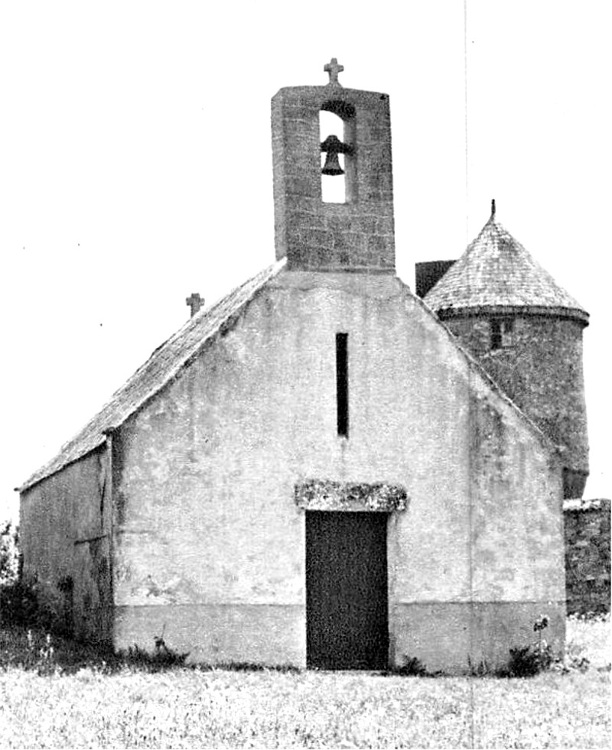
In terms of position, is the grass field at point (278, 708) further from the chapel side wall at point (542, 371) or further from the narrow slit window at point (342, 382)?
the chapel side wall at point (542, 371)

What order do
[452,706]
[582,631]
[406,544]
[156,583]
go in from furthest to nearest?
1. [582,631]
2. [406,544]
3. [156,583]
4. [452,706]

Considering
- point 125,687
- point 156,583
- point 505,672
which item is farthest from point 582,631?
point 125,687

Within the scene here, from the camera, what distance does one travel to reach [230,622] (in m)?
19.9

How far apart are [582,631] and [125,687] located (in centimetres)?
1211

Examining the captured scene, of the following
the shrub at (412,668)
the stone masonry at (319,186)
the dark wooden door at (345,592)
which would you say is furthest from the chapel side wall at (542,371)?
the shrub at (412,668)

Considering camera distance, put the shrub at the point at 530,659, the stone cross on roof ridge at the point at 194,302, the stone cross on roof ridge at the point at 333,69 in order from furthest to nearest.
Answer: the stone cross on roof ridge at the point at 194,302 → the stone cross on roof ridge at the point at 333,69 → the shrub at the point at 530,659

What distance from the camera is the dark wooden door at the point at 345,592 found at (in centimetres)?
2064

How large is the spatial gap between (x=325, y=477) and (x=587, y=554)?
1117 cm

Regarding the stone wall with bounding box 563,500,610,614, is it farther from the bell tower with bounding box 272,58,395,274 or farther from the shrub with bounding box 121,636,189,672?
the shrub with bounding box 121,636,189,672

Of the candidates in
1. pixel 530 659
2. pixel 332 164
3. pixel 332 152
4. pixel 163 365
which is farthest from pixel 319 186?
pixel 530 659

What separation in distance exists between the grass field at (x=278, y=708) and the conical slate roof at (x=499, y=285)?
1582 centimetres

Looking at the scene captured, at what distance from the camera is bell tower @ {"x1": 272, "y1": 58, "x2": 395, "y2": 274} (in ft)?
69.5

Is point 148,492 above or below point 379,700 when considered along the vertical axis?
above

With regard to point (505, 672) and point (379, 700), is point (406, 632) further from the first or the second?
point (379, 700)
